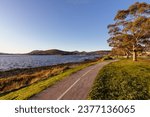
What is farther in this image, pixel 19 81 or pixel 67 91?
pixel 19 81

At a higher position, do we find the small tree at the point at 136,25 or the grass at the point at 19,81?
the small tree at the point at 136,25

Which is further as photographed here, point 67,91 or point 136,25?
point 136,25

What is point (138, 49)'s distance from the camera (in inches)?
1350

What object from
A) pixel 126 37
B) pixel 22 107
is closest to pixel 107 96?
pixel 22 107

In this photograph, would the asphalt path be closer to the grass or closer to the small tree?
the grass

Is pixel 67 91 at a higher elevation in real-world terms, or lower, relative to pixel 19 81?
higher

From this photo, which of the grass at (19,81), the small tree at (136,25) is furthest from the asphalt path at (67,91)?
the small tree at (136,25)

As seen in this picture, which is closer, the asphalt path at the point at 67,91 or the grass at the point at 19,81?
the asphalt path at the point at 67,91

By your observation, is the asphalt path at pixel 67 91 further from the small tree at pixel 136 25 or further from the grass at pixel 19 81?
the small tree at pixel 136 25

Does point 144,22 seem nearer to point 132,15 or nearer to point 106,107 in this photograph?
point 132,15

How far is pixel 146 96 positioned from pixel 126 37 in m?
26.7

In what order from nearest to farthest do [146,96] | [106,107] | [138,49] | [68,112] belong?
[68,112] < [106,107] < [146,96] < [138,49]

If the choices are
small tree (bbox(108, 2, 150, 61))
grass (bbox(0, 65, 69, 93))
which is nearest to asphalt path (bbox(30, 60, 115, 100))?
grass (bbox(0, 65, 69, 93))

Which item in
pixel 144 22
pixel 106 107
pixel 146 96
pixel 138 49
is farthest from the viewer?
pixel 138 49
